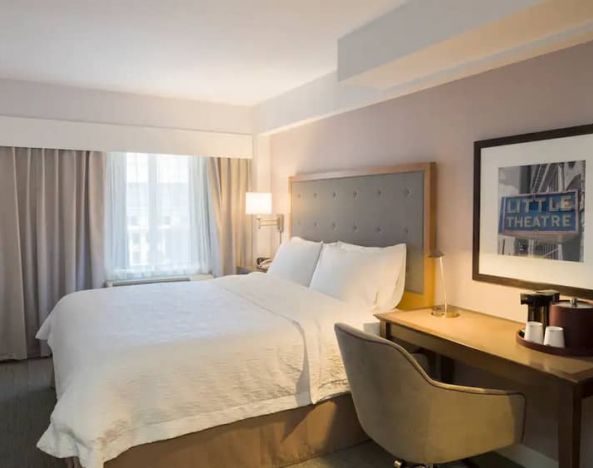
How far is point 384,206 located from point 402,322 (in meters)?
1.04

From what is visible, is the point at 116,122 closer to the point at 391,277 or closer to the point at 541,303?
the point at 391,277

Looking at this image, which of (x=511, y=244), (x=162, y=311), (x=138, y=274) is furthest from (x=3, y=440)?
(x=511, y=244)

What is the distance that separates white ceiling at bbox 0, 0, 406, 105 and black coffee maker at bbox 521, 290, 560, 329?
1.61 meters

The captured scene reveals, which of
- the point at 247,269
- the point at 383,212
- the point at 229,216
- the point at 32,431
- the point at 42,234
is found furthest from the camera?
the point at 229,216

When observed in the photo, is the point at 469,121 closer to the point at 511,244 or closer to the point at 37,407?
the point at 511,244

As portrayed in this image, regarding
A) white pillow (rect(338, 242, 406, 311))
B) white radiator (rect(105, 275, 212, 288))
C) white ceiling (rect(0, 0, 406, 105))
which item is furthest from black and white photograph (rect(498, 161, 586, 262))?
white radiator (rect(105, 275, 212, 288))

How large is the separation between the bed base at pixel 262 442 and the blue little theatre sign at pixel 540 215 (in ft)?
4.25

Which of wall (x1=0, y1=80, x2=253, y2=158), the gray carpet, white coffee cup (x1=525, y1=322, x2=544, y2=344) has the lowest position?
the gray carpet

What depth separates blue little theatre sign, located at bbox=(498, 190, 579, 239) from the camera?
2242mm

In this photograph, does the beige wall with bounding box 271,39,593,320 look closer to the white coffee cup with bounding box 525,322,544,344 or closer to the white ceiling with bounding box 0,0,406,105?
the white coffee cup with bounding box 525,322,544,344

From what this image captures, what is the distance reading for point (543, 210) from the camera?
2361mm

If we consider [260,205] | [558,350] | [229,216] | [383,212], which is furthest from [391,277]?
[229,216]

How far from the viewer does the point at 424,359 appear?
105 inches

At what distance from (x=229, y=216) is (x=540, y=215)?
11.1 feet
